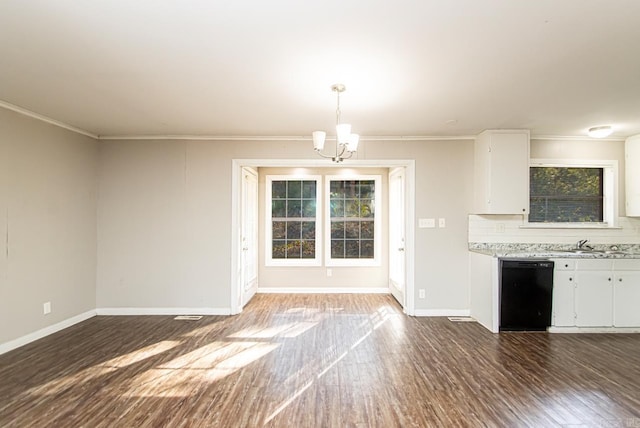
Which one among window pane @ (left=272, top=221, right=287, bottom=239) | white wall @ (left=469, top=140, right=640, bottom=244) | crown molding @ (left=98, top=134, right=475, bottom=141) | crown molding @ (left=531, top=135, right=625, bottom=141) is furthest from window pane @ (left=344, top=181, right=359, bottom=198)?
crown molding @ (left=531, top=135, right=625, bottom=141)

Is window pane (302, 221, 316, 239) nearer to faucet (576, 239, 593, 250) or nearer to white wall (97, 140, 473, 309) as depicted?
white wall (97, 140, 473, 309)

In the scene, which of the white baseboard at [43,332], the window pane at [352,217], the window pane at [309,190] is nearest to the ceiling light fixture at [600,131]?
the window pane at [352,217]

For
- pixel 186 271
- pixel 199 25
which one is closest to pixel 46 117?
pixel 186 271

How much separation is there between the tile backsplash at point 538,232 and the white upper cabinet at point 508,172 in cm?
37

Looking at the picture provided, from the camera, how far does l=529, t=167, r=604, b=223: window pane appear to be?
487 cm

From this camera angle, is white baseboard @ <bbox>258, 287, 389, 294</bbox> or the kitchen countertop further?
white baseboard @ <bbox>258, 287, 389, 294</bbox>

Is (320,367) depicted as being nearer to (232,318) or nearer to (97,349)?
(232,318)

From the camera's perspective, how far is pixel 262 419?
7.54ft

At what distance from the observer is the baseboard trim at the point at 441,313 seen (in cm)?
477

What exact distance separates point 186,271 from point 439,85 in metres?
3.98

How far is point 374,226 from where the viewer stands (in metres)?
6.30

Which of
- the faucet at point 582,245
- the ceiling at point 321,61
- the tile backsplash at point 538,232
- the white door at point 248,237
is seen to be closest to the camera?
the ceiling at point 321,61

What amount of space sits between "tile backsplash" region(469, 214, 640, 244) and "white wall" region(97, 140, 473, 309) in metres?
0.24

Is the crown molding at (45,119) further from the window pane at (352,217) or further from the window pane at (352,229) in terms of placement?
the window pane at (352,229)
